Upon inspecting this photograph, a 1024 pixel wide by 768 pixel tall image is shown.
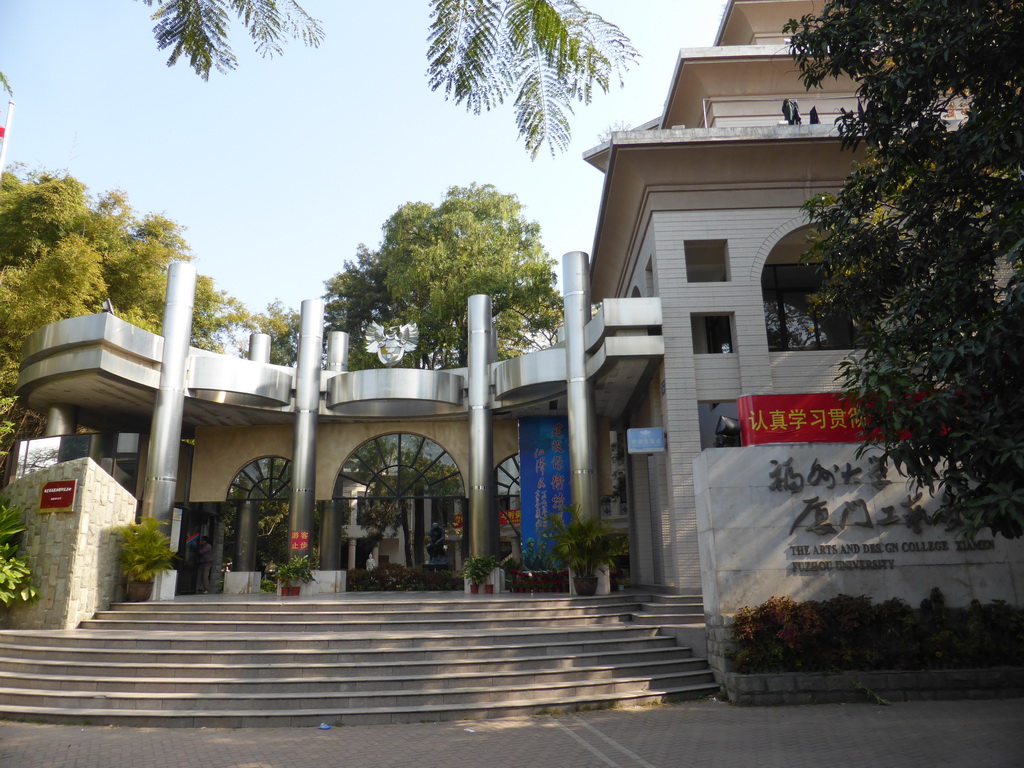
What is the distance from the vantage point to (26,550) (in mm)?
11562

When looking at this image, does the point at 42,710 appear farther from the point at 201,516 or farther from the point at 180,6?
the point at 201,516

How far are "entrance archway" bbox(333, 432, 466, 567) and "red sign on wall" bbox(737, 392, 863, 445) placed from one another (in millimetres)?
11066

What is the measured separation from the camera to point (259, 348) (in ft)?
64.5

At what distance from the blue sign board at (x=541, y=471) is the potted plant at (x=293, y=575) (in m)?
5.23

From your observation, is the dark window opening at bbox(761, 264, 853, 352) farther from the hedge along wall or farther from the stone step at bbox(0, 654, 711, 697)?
the stone step at bbox(0, 654, 711, 697)

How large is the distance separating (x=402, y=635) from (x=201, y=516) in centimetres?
1266

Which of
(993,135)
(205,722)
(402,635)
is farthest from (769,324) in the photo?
(205,722)

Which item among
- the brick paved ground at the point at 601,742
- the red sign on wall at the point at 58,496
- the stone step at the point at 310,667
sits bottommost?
the brick paved ground at the point at 601,742

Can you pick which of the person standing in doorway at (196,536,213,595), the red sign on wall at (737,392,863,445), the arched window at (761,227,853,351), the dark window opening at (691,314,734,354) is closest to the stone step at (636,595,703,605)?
the red sign on wall at (737,392,863,445)

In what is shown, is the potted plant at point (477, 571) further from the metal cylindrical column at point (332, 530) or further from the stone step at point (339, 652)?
the stone step at point (339, 652)

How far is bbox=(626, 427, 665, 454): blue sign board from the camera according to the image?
13.9 metres

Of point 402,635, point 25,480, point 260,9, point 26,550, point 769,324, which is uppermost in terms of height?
point 769,324

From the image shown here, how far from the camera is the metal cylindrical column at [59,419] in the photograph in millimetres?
17156

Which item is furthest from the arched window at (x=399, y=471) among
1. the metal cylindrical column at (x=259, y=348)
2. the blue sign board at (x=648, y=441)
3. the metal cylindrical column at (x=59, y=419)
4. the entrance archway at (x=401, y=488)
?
the blue sign board at (x=648, y=441)
